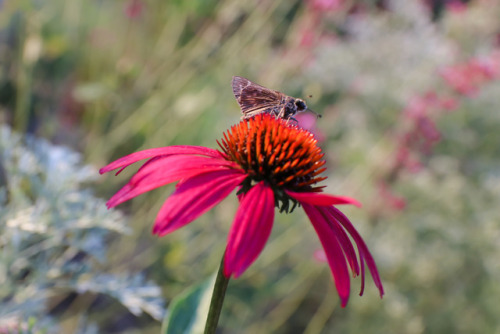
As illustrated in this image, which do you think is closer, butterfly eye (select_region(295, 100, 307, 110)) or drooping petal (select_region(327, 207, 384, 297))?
drooping petal (select_region(327, 207, 384, 297))

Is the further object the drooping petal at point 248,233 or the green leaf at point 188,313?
the green leaf at point 188,313

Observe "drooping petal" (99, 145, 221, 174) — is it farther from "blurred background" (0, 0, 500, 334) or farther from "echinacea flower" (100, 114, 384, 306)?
"blurred background" (0, 0, 500, 334)

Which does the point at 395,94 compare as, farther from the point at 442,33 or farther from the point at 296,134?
the point at 296,134

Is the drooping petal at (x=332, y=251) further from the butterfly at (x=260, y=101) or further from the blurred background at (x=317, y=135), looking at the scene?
the blurred background at (x=317, y=135)

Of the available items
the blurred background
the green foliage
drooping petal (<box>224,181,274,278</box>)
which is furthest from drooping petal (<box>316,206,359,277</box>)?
the blurred background

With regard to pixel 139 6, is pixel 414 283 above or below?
below

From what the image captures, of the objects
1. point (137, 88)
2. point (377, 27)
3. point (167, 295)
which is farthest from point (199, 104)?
point (377, 27)

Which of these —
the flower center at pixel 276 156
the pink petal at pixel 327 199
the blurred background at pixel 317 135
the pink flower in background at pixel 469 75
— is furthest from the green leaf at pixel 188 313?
the pink flower in background at pixel 469 75
